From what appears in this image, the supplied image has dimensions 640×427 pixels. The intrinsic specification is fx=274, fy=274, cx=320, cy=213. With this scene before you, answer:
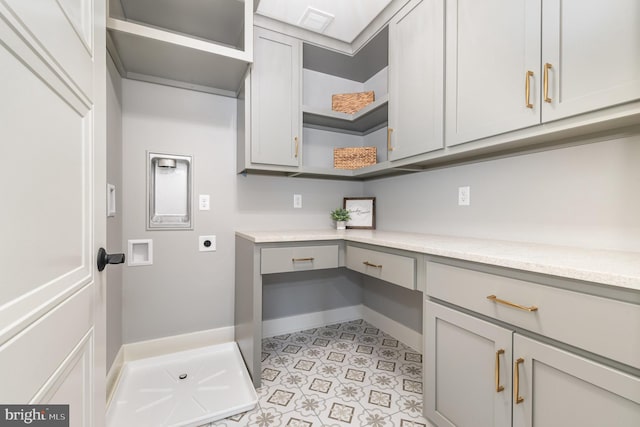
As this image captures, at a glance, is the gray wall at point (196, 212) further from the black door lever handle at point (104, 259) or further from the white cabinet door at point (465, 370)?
the white cabinet door at point (465, 370)

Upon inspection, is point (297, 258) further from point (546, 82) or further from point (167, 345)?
point (546, 82)

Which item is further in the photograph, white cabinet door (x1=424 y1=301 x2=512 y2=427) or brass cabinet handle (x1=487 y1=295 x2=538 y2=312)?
white cabinet door (x1=424 y1=301 x2=512 y2=427)

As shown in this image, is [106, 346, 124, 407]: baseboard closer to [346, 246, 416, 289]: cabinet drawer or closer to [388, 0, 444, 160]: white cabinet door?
[346, 246, 416, 289]: cabinet drawer

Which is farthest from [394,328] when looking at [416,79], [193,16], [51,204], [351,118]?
[193,16]

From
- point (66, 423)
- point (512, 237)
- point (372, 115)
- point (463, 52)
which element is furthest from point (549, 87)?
point (66, 423)

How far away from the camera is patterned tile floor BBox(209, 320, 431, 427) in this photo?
143cm

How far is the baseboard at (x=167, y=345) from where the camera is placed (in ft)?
6.02

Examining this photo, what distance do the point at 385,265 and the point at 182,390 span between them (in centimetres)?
141

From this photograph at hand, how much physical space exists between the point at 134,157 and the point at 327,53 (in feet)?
5.48

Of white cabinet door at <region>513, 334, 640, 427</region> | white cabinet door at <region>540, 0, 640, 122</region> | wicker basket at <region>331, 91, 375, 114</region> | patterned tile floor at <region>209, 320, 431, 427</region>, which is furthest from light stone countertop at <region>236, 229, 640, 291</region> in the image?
wicker basket at <region>331, 91, 375, 114</region>

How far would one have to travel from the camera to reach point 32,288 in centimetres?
47

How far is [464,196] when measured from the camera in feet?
5.76

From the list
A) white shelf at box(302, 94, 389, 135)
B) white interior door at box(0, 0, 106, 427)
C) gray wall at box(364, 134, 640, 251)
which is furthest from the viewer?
white shelf at box(302, 94, 389, 135)

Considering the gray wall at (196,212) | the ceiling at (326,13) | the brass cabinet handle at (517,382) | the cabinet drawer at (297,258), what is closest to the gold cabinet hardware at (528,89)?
the brass cabinet handle at (517,382)
